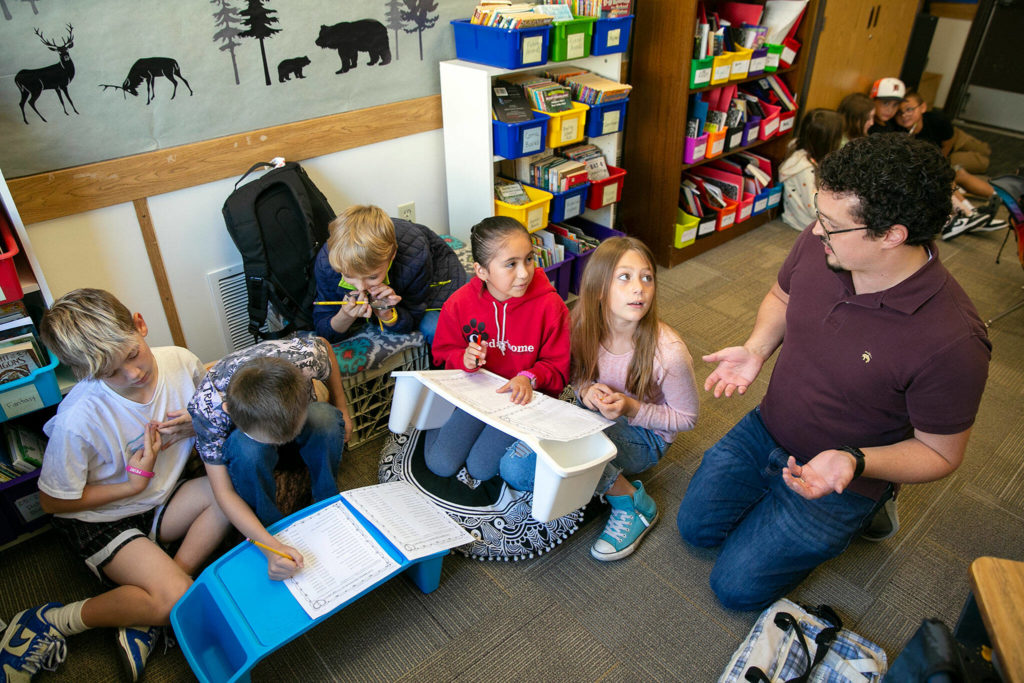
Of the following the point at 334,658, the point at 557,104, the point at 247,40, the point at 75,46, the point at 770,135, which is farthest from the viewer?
the point at 770,135

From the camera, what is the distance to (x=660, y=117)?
3176 mm

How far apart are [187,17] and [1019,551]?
290 centimetres

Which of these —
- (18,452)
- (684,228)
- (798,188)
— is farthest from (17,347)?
(798,188)

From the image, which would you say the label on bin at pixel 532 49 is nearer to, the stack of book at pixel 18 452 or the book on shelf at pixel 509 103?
the book on shelf at pixel 509 103

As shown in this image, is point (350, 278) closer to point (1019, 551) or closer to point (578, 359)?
point (578, 359)

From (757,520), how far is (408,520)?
0.92 m

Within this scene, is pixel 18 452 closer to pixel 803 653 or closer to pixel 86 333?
pixel 86 333

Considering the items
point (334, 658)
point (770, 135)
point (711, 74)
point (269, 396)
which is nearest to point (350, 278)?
point (269, 396)

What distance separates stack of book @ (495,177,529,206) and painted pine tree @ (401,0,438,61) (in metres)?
0.61

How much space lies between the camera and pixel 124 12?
6.06ft

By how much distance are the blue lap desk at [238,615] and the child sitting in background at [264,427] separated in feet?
0.19

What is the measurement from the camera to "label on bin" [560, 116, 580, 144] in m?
2.69

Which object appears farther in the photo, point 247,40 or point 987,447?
point 987,447

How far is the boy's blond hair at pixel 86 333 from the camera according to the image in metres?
1.53
